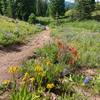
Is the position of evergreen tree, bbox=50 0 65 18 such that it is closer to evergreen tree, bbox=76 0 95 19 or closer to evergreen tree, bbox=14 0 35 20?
evergreen tree, bbox=76 0 95 19

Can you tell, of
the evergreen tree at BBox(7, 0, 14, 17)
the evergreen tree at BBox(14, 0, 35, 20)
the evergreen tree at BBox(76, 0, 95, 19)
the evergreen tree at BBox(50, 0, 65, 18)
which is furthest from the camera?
the evergreen tree at BBox(50, 0, 65, 18)

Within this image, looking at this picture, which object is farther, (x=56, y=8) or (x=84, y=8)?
(x=56, y=8)

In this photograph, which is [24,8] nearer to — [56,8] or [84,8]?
[56,8]

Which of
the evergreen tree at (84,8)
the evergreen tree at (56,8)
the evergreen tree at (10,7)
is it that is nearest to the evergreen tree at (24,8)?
the evergreen tree at (10,7)

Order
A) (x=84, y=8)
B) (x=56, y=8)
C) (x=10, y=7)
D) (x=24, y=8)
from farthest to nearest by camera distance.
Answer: (x=56, y=8)
(x=10, y=7)
(x=84, y=8)
(x=24, y=8)

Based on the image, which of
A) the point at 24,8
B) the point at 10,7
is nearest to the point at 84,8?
the point at 24,8

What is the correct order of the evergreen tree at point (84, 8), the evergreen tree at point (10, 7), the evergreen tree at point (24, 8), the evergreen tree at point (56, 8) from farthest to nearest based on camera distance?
the evergreen tree at point (56, 8) < the evergreen tree at point (10, 7) < the evergreen tree at point (84, 8) < the evergreen tree at point (24, 8)

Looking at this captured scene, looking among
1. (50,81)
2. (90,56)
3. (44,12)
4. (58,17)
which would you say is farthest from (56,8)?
(50,81)

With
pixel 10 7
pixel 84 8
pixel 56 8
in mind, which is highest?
pixel 10 7

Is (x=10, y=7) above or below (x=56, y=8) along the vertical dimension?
above

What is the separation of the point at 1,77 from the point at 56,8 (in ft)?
212

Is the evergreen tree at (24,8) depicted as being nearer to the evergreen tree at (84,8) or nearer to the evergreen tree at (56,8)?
the evergreen tree at (56,8)

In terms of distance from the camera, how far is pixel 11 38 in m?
18.6

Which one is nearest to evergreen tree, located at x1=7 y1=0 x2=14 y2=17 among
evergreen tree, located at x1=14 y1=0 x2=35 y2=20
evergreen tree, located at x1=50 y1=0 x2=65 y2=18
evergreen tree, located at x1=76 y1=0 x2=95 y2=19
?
evergreen tree, located at x1=14 y1=0 x2=35 y2=20
